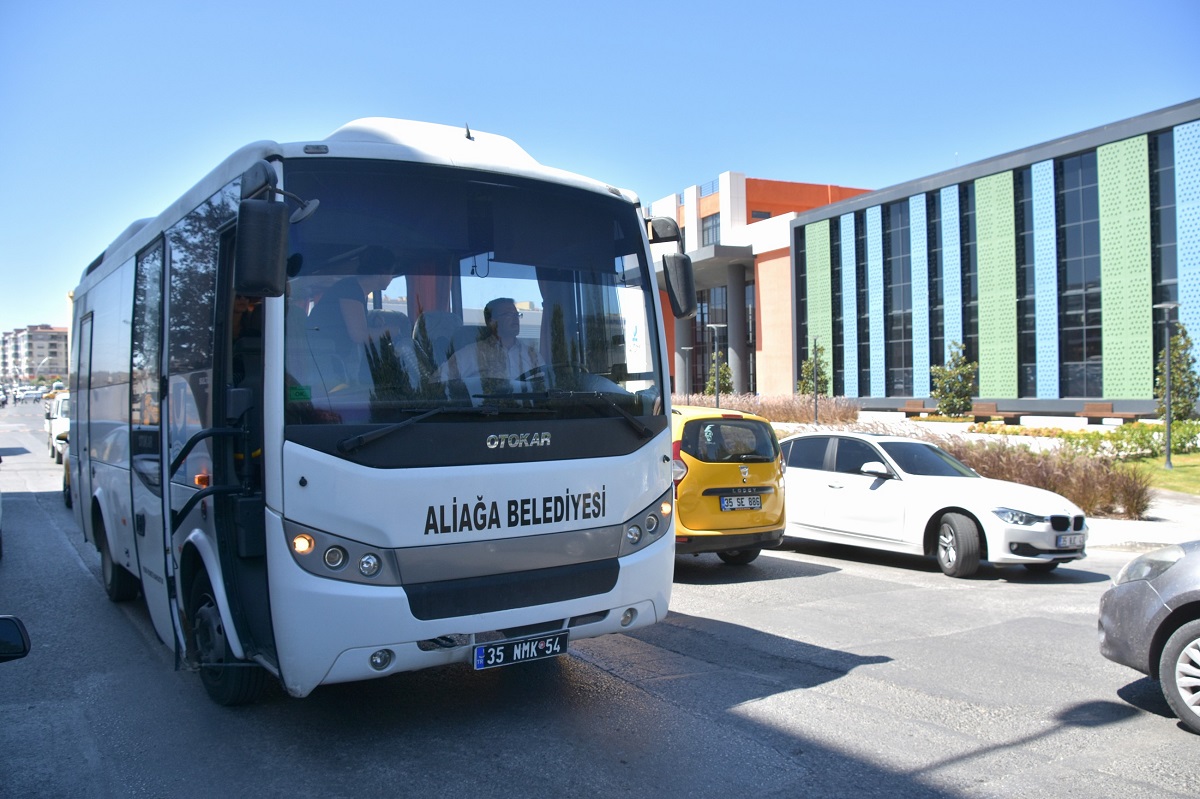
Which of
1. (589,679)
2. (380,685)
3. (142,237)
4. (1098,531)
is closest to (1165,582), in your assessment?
(589,679)

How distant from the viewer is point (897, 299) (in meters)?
50.5

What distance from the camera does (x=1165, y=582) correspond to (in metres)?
5.42

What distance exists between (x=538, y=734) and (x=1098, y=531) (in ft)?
38.2

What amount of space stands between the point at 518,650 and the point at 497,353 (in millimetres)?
1596

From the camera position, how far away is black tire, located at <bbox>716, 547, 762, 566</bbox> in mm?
10680

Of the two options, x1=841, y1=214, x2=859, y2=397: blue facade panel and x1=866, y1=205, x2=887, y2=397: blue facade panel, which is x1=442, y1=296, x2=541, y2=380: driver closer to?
x1=866, y1=205, x2=887, y2=397: blue facade panel

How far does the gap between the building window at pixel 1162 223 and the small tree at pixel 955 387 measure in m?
7.39

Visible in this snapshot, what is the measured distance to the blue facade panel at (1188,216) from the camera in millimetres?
36000

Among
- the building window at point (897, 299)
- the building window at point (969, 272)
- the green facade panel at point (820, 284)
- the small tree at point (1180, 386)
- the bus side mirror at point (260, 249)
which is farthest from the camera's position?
the green facade panel at point (820, 284)

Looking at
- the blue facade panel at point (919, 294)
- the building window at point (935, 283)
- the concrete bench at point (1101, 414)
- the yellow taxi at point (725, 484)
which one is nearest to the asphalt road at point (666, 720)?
the yellow taxi at point (725, 484)

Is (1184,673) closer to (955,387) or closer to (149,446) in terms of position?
(149,446)

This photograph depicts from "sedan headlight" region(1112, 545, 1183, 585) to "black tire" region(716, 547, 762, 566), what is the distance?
16.6ft

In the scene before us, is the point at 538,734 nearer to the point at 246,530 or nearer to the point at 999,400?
the point at 246,530

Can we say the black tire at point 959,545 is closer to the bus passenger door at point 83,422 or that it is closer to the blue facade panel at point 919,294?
the bus passenger door at point 83,422
